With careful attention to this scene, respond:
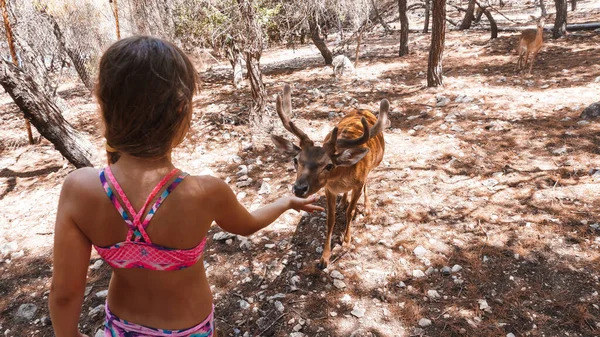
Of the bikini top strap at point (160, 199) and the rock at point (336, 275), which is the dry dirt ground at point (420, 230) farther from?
the bikini top strap at point (160, 199)

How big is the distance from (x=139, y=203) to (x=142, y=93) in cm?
39

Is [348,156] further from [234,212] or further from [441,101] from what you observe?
[441,101]

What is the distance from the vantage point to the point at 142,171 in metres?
1.29

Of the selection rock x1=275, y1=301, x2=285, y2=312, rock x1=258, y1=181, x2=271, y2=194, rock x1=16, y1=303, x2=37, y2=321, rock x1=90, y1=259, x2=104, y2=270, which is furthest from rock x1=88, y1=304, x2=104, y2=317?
rock x1=258, y1=181, x2=271, y2=194

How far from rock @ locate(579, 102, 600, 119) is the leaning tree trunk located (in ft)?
27.9

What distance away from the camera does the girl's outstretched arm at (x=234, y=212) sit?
1.39 m

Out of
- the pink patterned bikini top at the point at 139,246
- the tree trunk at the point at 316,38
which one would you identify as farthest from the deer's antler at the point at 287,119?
the tree trunk at the point at 316,38

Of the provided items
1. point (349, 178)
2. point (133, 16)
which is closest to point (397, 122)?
point (349, 178)

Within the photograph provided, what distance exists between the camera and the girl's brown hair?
44.9 inches

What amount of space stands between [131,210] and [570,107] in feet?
26.2

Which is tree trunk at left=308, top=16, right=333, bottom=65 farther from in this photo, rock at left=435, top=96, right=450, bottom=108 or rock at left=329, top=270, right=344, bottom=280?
rock at left=329, top=270, right=344, bottom=280

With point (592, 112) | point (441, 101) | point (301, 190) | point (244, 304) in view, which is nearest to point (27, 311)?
point (244, 304)

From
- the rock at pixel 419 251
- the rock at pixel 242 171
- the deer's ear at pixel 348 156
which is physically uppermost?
the deer's ear at pixel 348 156

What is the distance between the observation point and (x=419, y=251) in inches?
150
